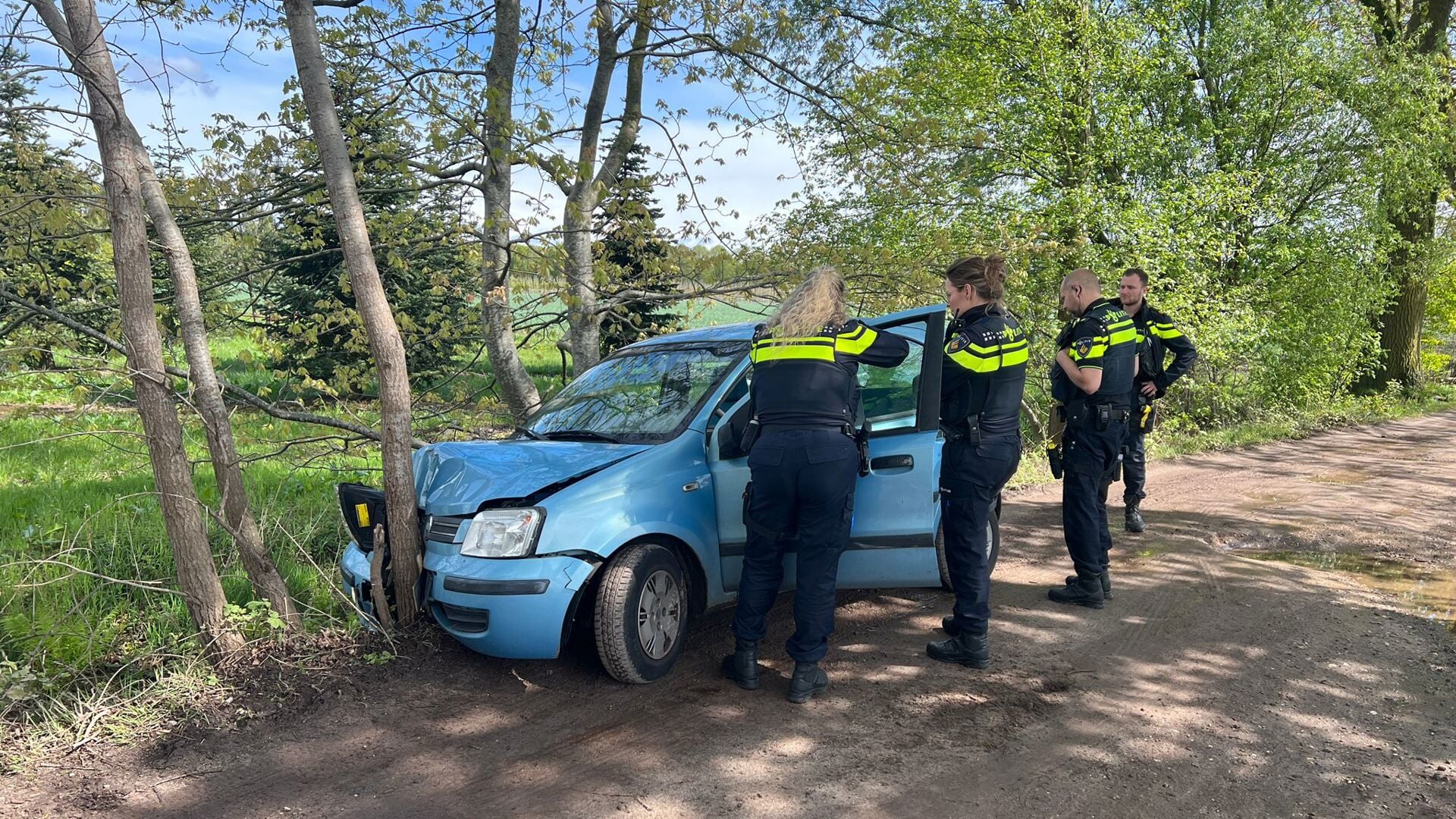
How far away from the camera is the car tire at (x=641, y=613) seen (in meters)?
3.77

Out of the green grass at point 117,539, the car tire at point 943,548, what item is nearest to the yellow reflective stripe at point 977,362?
the car tire at point 943,548

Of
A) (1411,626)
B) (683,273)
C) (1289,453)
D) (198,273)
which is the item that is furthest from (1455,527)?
(198,273)

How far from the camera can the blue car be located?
3.73m

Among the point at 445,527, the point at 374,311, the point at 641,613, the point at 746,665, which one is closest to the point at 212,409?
the point at 374,311

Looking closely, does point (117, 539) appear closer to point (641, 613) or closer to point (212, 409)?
point (212, 409)

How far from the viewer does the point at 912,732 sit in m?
3.52

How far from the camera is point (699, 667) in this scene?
4191mm

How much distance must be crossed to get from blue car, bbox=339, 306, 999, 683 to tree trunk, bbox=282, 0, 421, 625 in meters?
0.14

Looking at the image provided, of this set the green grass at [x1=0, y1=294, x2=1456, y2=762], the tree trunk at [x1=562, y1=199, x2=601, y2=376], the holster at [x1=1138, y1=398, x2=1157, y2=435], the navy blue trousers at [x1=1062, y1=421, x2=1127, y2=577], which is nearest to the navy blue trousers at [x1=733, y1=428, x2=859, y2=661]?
the navy blue trousers at [x1=1062, y1=421, x2=1127, y2=577]

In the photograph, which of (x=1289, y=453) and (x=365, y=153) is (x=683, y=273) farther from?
(x=1289, y=453)

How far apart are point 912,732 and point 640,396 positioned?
89.1 inches

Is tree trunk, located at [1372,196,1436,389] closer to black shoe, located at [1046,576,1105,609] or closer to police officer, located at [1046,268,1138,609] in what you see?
police officer, located at [1046,268,1138,609]

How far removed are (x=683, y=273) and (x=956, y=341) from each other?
9.85ft

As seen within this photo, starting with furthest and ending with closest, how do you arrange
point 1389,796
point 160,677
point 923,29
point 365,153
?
1. point 923,29
2. point 365,153
3. point 160,677
4. point 1389,796
